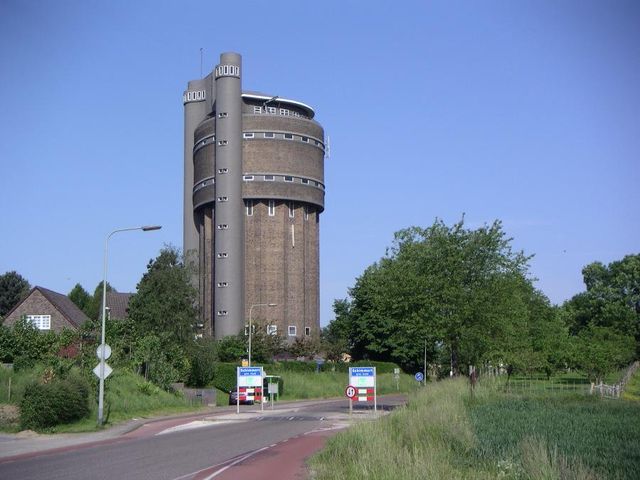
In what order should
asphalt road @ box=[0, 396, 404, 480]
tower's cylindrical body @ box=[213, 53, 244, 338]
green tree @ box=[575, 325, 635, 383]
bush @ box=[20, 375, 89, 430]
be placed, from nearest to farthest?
asphalt road @ box=[0, 396, 404, 480] → bush @ box=[20, 375, 89, 430] → green tree @ box=[575, 325, 635, 383] → tower's cylindrical body @ box=[213, 53, 244, 338]

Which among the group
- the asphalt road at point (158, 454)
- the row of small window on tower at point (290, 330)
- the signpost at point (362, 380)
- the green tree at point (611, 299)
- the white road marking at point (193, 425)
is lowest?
the white road marking at point (193, 425)

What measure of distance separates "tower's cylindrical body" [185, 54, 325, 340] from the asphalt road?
172ft

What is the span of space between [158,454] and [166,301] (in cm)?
4480

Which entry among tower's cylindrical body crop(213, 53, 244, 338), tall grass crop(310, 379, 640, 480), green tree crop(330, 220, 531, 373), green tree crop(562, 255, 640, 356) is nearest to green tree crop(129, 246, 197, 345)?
tower's cylindrical body crop(213, 53, 244, 338)

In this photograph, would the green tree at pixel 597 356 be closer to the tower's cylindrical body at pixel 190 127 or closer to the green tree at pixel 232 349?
the green tree at pixel 232 349

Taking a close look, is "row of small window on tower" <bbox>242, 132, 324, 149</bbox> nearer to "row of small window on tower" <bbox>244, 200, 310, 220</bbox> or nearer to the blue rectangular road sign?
"row of small window on tower" <bbox>244, 200, 310, 220</bbox>

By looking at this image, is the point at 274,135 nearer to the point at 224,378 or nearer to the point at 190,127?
the point at 190,127

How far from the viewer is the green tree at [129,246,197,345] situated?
→ 6738 cm

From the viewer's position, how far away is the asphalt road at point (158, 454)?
19078 millimetres

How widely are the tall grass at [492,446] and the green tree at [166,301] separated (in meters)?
42.8

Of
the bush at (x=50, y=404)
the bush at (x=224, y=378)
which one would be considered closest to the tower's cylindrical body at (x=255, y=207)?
the bush at (x=224, y=378)

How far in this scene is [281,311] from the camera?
9306cm

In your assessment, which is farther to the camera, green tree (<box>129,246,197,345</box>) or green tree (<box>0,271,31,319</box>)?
green tree (<box>0,271,31,319</box>)

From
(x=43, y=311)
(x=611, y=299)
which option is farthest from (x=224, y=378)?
(x=611, y=299)
